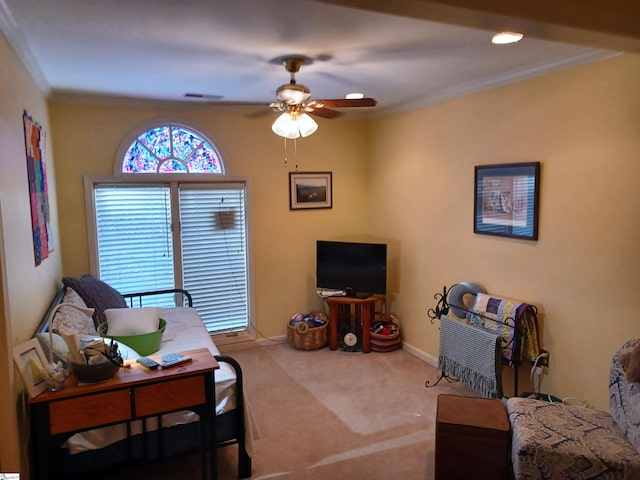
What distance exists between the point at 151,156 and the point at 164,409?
2.75 meters

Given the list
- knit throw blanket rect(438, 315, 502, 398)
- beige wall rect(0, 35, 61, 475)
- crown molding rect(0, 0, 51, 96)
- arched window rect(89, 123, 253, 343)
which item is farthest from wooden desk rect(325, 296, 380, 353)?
crown molding rect(0, 0, 51, 96)

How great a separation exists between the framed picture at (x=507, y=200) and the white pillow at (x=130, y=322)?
2.57 meters

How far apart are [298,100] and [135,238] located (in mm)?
2348

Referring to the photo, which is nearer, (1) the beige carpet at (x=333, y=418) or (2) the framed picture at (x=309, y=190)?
(1) the beige carpet at (x=333, y=418)

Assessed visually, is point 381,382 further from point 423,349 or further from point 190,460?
point 190,460

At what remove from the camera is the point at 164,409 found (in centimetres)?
225

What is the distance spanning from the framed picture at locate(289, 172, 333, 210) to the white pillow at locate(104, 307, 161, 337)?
7.43 ft

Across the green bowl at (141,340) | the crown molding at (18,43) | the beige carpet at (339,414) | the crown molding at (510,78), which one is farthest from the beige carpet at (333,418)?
the crown molding at (510,78)

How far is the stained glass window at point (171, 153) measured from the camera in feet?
14.0

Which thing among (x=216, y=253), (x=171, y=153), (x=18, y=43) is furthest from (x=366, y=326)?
(x=18, y=43)

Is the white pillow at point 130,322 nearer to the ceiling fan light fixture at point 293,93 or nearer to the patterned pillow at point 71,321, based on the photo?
the patterned pillow at point 71,321

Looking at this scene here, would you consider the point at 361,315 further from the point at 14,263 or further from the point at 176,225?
the point at 14,263

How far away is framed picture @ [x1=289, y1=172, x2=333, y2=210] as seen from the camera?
4871 mm

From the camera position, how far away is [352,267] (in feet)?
15.3
